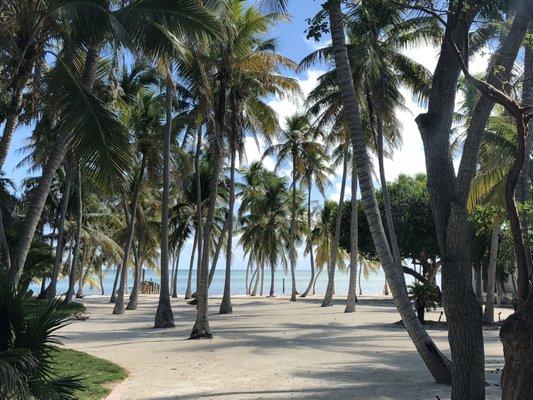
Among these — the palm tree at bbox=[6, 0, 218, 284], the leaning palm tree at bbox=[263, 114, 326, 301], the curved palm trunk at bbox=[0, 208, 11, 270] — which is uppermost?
the leaning palm tree at bbox=[263, 114, 326, 301]

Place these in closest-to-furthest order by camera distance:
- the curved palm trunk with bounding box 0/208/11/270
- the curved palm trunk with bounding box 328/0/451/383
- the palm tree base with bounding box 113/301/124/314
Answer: the curved palm trunk with bounding box 328/0/451/383 < the curved palm trunk with bounding box 0/208/11/270 < the palm tree base with bounding box 113/301/124/314

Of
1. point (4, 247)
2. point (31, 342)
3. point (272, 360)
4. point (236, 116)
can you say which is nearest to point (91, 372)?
point (4, 247)

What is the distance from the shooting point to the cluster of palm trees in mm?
6461

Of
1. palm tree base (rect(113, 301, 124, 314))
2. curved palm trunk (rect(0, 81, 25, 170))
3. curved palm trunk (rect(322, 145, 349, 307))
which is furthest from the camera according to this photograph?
curved palm trunk (rect(322, 145, 349, 307))

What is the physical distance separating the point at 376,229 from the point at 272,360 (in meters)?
4.61

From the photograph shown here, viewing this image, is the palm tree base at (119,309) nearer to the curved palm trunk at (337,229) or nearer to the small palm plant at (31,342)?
the curved palm trunk at (337,229)

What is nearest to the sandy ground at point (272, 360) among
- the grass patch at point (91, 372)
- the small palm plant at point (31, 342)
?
the grass patch at point (91, 372)

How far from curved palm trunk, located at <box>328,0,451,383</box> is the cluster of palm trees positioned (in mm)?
23

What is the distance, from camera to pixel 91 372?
921 centimetres

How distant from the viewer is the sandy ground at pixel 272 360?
8.16 meters

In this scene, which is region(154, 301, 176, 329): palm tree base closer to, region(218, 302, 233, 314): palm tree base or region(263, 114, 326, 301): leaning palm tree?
region(218, 302, 233, 314): palm tree base

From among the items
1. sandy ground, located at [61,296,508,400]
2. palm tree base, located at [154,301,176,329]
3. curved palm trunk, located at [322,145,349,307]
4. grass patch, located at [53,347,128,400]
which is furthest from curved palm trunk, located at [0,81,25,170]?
curved palm trunk, located at [322,145,349,307]

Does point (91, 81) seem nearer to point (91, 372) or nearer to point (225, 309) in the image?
point (91, 372)

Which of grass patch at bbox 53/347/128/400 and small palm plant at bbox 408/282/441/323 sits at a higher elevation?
small palm plant at bbox 408/282/441/323
